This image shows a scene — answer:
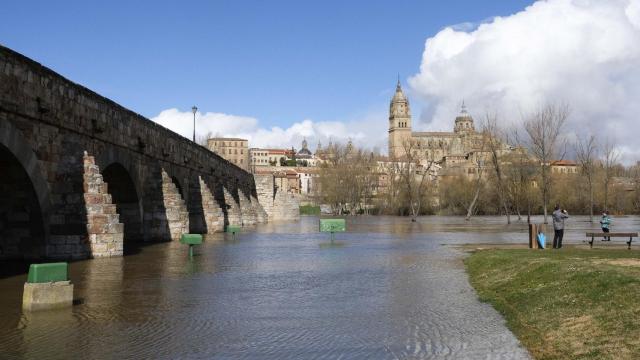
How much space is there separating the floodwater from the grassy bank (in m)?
0.39

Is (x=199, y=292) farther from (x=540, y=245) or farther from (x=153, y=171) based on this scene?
(x=153, y=171)

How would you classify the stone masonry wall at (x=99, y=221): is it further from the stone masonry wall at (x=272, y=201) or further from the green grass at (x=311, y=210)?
the green grass at (x=311, y=210)

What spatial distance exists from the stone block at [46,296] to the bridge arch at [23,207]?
25.6ft

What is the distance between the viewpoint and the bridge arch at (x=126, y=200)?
27.0 m

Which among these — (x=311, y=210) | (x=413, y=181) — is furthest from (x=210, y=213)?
(x=311, y=210)

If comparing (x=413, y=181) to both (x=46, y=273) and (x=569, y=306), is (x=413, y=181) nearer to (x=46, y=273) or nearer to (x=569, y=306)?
(x=569, y=306)

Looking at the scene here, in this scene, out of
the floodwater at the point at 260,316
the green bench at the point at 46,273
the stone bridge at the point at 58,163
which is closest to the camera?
the floodwater at the point at 260,316

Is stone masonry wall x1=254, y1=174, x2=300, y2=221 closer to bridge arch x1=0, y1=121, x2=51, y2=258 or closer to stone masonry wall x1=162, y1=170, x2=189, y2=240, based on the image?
stone masonry wall x1=162, y1=170, x2=189, y2=240

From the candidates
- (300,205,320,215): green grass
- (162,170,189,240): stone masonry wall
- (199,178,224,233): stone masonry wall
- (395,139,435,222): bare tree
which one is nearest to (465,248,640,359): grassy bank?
(162,170,189,240): stone masonry wall

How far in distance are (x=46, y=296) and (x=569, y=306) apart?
862 cm

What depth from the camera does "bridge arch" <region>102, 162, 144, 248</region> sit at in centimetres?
2705

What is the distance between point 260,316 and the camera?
9.80 metres

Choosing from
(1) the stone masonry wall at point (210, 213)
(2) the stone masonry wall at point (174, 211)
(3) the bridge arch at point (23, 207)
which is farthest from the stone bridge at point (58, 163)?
(1) the stone masonry wall at point (210, 213)

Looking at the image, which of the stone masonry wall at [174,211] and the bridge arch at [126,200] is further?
the stone masonry wall at [174,211]
